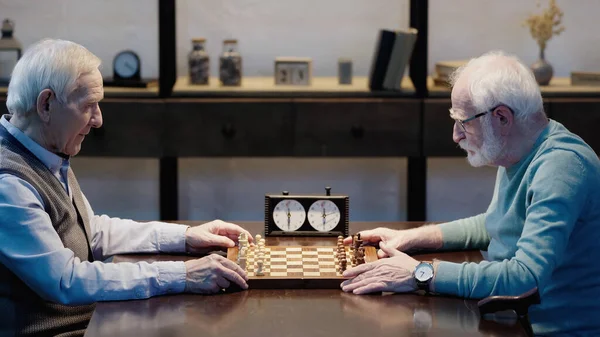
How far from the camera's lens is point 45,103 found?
2.71 m

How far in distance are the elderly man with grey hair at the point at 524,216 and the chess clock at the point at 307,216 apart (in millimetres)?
375

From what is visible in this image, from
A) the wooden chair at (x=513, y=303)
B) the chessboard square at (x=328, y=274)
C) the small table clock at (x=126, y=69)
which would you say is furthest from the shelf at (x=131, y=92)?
the wooden chair at (x=513, y=303)

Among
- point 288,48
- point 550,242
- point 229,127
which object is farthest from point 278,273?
Answer: point 288,48

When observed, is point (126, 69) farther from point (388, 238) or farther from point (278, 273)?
point (278, 273)

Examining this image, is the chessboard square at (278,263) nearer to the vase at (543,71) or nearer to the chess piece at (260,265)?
the chess piece at (260,265)

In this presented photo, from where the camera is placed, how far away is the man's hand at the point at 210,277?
2.63 m

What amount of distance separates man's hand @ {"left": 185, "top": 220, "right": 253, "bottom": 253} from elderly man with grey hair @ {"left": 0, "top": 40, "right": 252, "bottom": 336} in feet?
1.07

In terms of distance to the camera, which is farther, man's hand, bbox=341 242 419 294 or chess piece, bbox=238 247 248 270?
chess piece, bbox=238 247 248 270

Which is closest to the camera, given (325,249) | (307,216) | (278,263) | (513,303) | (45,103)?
(513,303)

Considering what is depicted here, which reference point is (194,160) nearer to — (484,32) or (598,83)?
(484,32)

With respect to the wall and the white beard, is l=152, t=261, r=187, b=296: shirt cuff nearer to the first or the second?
the white beard

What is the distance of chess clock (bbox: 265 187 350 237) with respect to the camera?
318cm

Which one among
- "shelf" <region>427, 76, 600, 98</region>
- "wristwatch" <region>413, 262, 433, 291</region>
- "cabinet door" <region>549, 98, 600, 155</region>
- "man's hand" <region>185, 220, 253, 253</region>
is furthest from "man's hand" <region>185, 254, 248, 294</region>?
"cabinet door" <region>549, 98, 600, 155</region>

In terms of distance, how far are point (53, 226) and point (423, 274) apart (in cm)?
100
